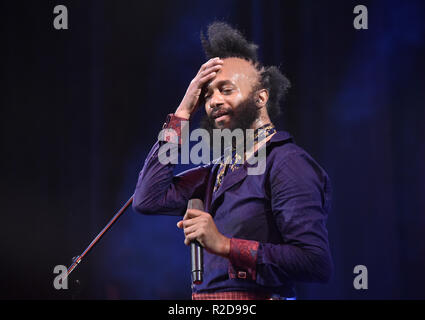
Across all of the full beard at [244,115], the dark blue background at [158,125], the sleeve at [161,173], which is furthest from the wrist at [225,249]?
the dark blue background at [158,125]

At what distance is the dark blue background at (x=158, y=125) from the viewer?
3.24m

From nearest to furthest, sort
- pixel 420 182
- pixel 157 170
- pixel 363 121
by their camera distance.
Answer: pixel 157 170 → pixel 420 182 → pixel 363 121

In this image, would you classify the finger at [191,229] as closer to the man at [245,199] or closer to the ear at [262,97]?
the man at [245,199]

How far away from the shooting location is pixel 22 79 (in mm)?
3775

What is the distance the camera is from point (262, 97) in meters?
2.07

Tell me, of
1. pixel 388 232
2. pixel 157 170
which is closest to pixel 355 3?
pixel 388 232

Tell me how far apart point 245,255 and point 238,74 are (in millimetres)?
855

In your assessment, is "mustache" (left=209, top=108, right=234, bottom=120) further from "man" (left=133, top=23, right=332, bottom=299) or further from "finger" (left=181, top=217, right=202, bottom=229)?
"finger" (left=181, top=217, right=202, bottom=229)

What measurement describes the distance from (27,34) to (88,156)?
1160 millimetres

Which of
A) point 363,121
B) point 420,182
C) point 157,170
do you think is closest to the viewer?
point 157,170

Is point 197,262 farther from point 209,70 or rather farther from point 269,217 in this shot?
point 209,70

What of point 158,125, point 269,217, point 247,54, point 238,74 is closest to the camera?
point 269,217

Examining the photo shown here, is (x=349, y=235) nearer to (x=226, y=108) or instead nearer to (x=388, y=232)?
(x=388, y=232)

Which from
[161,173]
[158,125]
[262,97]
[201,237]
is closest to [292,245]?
[201,237]
